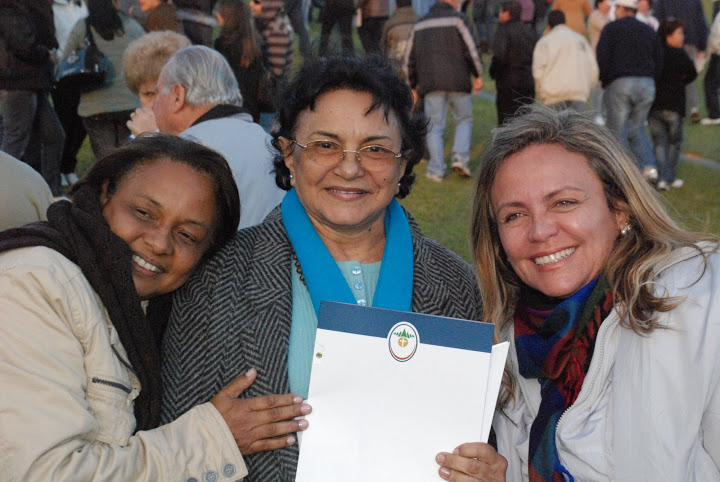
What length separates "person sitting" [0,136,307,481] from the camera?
200 cm

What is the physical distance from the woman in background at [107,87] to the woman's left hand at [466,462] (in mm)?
5970

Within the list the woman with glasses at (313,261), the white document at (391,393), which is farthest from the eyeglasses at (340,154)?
the white document at (391,393)

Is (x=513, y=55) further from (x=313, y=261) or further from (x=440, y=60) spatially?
(x=313, y=261)

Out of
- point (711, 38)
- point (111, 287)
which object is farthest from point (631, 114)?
point (111, 287)

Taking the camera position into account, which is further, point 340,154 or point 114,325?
point 340,154

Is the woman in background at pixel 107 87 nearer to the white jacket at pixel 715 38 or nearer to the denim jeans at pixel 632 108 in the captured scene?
the denim jeans at pixel 632 108

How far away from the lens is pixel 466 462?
2379mm

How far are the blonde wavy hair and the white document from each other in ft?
1.47

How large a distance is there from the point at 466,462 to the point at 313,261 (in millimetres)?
814

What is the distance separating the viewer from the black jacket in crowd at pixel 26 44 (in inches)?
287

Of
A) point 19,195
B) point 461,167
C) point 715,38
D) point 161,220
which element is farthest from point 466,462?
point 715,38

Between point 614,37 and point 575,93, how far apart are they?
Result: 820 millimetres

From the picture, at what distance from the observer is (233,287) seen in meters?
2.64

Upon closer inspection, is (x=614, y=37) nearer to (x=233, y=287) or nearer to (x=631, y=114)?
(x=631, y=114)
